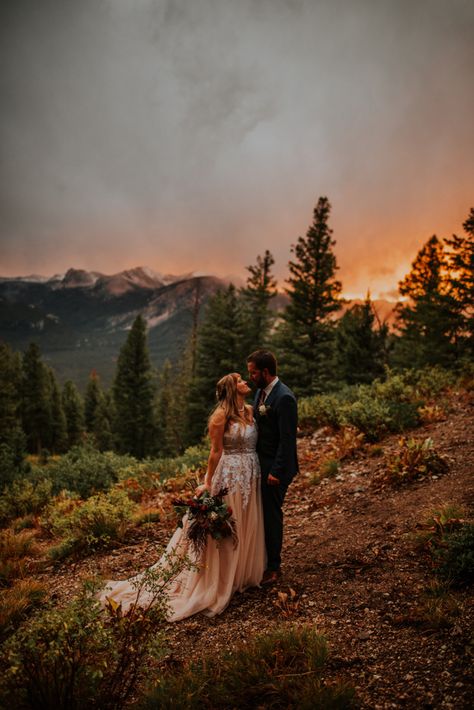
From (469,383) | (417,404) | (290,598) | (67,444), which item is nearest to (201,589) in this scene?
(290,598)

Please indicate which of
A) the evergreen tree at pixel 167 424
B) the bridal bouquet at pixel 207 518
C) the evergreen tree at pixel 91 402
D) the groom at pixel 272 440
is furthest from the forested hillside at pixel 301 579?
the evergreen tree at pixel 91 402

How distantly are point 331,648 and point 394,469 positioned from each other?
3976mm

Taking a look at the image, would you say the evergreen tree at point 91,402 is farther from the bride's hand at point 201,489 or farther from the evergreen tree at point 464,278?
the bride's hand at point 201,489

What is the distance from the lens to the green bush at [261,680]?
8.06ft

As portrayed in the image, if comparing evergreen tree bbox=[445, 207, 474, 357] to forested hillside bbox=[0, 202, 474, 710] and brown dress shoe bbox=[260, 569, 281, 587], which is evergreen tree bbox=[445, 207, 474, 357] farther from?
brown dress shoe bbox=[260, 569, 281, 587]

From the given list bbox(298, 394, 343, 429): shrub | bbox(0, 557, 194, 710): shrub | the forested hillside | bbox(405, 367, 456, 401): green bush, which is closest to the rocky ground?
the forested hillside

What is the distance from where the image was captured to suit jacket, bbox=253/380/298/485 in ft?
13.9

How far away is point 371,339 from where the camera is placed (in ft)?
68.7

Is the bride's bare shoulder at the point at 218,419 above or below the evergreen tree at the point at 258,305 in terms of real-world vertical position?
below

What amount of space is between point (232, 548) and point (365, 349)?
18.6m

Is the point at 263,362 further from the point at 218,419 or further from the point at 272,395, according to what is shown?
the point at 218,419

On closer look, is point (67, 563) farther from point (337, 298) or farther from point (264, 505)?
point (337, 298)

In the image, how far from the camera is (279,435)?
176 inches

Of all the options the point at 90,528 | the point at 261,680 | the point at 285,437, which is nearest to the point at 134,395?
the point at 90,528
